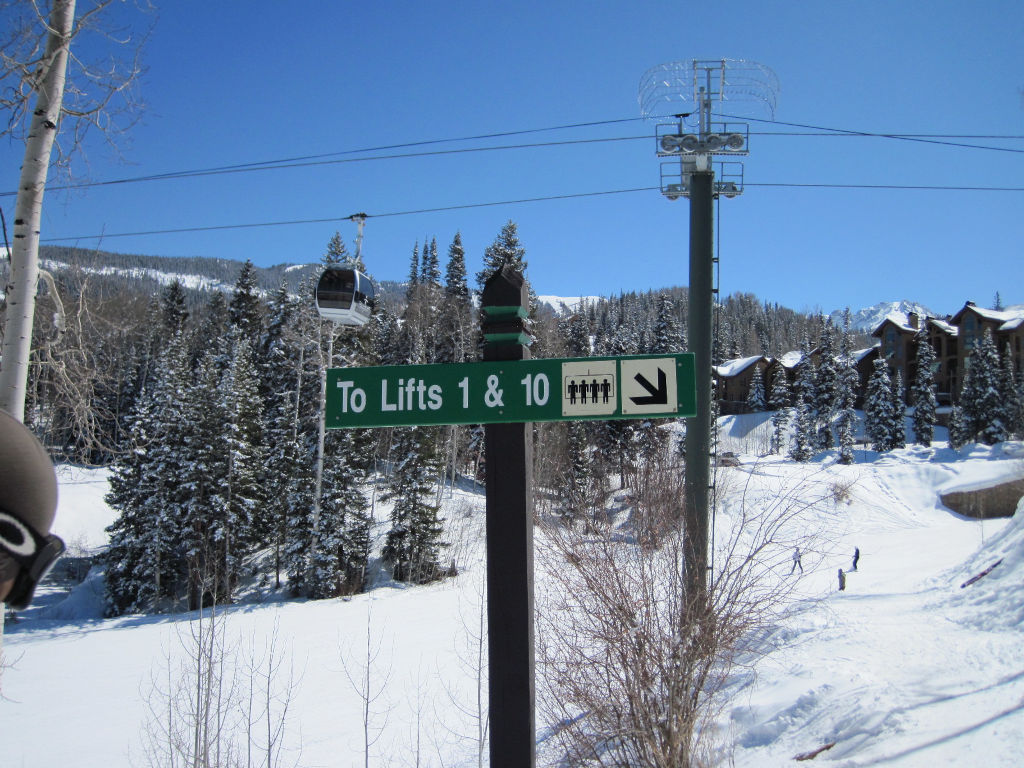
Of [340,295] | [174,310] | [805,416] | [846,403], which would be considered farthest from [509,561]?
[846,403]

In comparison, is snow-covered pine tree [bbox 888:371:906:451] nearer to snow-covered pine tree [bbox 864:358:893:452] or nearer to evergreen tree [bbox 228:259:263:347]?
snow-covered pine tree [bbox 864:358:893:452]

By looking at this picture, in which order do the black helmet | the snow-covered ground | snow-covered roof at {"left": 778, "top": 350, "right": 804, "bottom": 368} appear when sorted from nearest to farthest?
the black helmet
the snow-covered ground
snow-covered roof at {"left": 778, "top": 350, "right": 804, "bottom": 368}

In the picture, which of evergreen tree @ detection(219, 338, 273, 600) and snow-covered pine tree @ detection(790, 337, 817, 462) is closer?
evergreen tree @ detection(219, 338, 273, 600)

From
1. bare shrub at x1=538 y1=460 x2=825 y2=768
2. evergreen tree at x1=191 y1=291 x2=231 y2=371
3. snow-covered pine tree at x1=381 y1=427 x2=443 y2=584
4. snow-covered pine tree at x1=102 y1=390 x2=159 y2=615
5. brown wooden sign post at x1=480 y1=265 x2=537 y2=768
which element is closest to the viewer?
brown wooden sign post at x1=480 y1=265 x2=537 y2=768

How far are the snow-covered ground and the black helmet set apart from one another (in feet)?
15.2

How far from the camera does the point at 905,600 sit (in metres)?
10.4

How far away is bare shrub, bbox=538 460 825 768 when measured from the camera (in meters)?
4.66

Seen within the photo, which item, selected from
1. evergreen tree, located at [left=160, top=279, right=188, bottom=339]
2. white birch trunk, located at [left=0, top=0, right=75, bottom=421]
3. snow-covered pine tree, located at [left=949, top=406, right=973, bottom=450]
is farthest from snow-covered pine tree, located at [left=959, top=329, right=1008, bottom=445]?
evergreen tree, located at [left=160, top=279, right=188, bottom=339]

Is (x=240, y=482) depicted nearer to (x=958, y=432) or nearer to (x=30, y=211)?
(x=30, y=211)

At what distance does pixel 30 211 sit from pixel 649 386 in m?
5.54

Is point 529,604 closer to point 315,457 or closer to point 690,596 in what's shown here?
point 690,596

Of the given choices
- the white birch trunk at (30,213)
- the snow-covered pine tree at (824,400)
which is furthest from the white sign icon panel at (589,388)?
the snow-covered pine tree at (824,400)

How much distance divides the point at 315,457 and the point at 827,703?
78.4ft

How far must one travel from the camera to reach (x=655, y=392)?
315 centimetres
